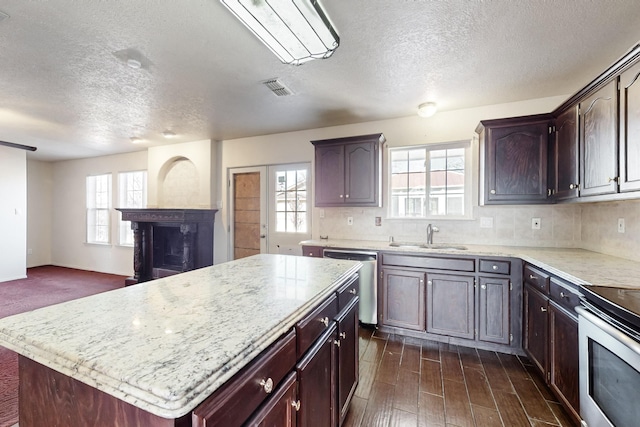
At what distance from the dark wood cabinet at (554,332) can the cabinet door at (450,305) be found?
0.44 metres

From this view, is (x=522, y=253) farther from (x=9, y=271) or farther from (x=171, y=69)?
(x=9, y=271)

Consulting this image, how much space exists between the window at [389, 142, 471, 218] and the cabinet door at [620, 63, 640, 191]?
5.00ft

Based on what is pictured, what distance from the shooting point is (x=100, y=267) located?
593 centimetres

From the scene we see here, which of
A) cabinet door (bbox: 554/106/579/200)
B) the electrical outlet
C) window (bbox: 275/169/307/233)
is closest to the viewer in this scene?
cabinet door (bbox: 554/106/579/200)

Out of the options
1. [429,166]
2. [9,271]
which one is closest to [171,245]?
[9,271]

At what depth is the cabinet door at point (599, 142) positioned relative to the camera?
1.81m

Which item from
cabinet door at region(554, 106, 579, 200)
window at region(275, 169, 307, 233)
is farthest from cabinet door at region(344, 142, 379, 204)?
cabinet door at region(554, 106, 579, 200)

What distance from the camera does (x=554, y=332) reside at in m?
1.84

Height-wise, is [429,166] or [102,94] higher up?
[102,94]

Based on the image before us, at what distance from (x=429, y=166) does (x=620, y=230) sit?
1781 mm

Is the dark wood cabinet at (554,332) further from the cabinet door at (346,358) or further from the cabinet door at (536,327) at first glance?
the cabinet door at (346,358)

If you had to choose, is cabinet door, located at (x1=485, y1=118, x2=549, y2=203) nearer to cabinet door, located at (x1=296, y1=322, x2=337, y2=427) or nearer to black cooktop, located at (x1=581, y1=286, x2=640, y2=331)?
black cooktop, located at (x1=581, y1=286, x2=640, y2=331)

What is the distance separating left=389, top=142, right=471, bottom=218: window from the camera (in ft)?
10.8

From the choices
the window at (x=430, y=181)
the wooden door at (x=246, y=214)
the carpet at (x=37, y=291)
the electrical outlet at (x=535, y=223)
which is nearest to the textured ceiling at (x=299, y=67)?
the window at (x=430, y=181)
